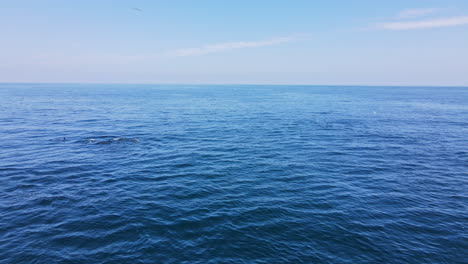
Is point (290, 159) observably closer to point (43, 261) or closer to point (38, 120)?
point (43, 261)

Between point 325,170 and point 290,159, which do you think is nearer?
point 325,170

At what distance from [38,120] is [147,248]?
72.3m

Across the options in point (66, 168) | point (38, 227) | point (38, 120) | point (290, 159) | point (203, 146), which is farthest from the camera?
point (38, 120)

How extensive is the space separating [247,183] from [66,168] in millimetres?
25579

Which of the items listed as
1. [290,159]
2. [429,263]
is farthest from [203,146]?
[429,263]

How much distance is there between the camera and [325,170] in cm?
3550

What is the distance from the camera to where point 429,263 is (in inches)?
706

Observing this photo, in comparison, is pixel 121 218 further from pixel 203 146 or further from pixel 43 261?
pixel 203 146

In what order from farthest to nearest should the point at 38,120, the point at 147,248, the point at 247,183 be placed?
1. the point at 38,120
2. the point at 247,183
3. the point at 147,248

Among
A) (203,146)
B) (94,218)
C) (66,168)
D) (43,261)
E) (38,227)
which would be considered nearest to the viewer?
(43,261)

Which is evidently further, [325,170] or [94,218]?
[325,170]

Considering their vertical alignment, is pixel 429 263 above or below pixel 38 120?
below

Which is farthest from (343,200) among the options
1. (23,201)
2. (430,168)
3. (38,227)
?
(23,201)

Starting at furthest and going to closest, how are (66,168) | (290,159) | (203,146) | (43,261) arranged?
1. (203,146)
2. (290,159)
3. (66,168)
4. (43,261)
